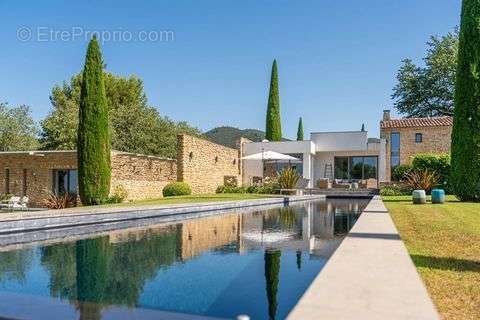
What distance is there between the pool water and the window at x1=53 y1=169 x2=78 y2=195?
12.6 m

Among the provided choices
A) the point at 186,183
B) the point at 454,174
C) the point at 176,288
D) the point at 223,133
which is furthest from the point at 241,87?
the point at 223,133

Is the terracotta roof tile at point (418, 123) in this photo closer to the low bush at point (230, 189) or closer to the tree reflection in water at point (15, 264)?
the low bush at point (230, 189)

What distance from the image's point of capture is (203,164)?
24234 mm

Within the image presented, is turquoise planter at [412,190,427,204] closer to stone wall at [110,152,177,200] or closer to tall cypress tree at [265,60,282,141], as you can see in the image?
A: stone wall at [110,152,177,200]

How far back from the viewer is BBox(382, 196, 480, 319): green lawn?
11.9 feet

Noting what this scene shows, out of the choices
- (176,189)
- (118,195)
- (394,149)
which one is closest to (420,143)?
(394,149)

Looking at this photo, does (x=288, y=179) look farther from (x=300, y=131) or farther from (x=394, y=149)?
(x=300, y=131)

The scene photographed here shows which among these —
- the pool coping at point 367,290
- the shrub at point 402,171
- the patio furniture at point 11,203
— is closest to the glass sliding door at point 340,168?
the shrub at point 402,171

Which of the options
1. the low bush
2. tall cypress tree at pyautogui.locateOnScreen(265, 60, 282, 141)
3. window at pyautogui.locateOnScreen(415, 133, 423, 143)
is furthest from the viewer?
tall cypress tree at pyautogui.locateOnScreen(265, 60, 282, 141)

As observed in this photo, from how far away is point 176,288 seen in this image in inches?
188

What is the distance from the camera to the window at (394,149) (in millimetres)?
30891

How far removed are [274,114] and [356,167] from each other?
8.61 meters

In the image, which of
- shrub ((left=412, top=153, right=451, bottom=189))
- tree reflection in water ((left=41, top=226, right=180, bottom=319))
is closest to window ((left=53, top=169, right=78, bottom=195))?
tree reflection in water ((left=41, top=226, right=180, bottom=319))

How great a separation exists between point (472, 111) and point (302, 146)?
45.1 feet
